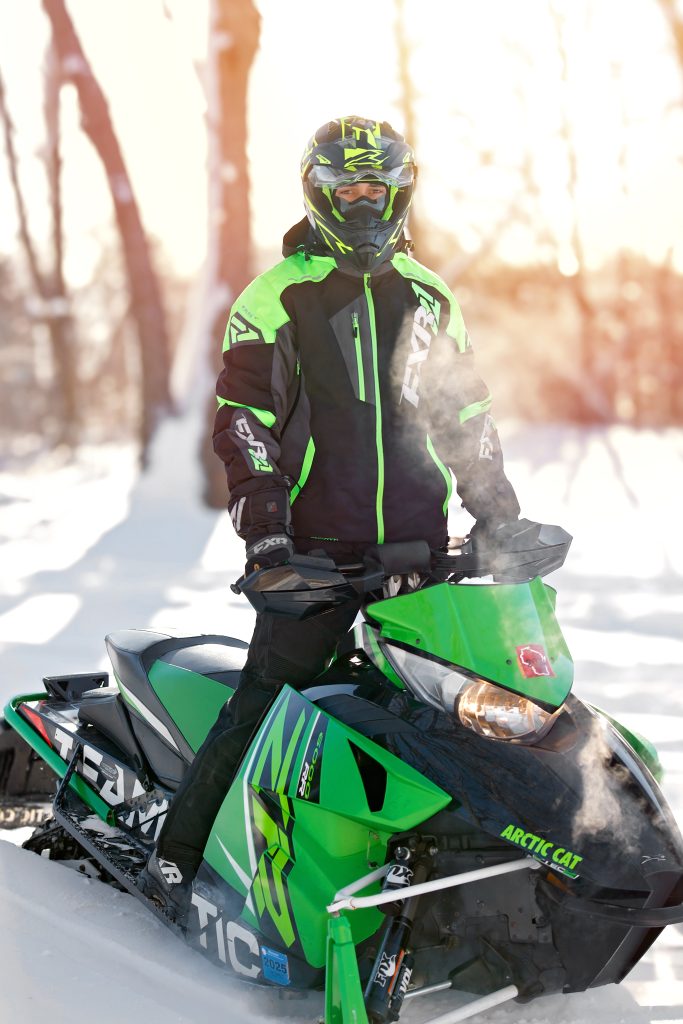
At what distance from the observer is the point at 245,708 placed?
2.83 meters

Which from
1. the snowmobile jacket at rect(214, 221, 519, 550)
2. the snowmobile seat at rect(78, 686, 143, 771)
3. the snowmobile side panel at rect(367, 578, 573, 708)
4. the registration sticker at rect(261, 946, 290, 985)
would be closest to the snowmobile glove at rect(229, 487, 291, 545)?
the snowmobile jacket at rect(214, 221, 519, 550)

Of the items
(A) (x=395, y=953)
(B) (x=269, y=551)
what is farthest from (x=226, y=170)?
(A) (x=395, y=953)

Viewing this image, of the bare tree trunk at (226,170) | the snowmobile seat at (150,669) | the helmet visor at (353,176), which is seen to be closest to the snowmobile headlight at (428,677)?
the snowmobile seat at (150,669)

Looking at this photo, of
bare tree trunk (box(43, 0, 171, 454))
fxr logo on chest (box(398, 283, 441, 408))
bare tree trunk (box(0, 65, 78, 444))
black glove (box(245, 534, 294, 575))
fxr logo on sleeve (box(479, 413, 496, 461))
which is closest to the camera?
black glove (box(245, 534, 294, 575))

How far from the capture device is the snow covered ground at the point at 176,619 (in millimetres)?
2736

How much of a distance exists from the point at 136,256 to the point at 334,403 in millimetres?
12055

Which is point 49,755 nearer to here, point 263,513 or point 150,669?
point 150,669

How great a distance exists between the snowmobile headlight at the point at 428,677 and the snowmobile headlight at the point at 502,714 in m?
0.04

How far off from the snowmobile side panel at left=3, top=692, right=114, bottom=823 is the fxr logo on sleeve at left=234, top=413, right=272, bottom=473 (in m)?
1.33

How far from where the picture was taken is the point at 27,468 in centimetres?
2762

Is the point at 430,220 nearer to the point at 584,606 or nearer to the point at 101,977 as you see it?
the point at 584,606

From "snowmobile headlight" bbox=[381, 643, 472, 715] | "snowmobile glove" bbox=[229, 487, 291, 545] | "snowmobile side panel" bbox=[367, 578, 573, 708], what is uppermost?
"snowmobile glove" bbox=[229, 487, 291, 545]

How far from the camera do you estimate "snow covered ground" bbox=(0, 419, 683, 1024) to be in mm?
2736

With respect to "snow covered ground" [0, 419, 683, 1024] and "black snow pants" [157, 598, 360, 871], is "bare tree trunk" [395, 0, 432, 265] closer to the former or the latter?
"snow covered ground" [0, 419, 683, 1024]
